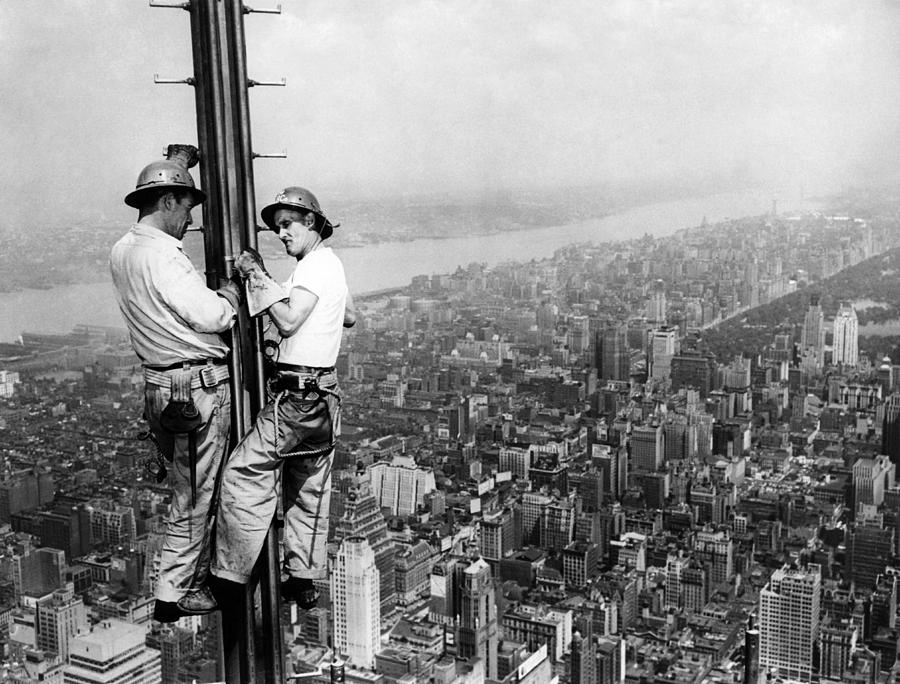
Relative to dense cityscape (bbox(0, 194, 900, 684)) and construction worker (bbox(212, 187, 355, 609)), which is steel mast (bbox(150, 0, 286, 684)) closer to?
construction worker (bbox(212, 187, 355, 609))

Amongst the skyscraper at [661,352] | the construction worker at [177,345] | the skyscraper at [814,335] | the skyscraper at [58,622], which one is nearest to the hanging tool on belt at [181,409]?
the construction worker at [177,345]

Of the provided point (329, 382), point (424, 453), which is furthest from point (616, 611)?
point (329, 382)

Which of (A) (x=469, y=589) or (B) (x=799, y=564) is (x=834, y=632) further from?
(A) (x=469, y=589)

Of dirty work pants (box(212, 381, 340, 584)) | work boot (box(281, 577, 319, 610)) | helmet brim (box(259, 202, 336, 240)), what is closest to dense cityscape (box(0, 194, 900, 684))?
work boot (box(281, 577, 319, 610))

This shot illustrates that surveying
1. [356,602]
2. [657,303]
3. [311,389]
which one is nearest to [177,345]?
[311,389]

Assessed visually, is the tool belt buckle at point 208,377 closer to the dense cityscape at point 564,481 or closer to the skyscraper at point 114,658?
the dense cityscape at point 564,481

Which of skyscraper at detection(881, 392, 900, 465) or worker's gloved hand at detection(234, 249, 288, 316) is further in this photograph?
skyscraper at detection(881, 392, 900, 465)
